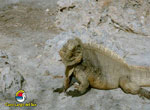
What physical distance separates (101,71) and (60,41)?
250 centimetres

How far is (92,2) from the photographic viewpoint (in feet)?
27.4

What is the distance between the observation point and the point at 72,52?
388 cm

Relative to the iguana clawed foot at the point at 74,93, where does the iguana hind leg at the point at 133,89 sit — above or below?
above

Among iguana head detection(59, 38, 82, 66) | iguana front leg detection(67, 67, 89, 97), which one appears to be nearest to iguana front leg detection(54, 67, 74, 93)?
iguana front leg detection(67, 67, 89, 97)

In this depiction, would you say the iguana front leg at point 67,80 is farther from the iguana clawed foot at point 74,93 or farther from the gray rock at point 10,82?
the gray rock at point 10,82

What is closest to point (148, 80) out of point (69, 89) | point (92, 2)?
point (69, 89)

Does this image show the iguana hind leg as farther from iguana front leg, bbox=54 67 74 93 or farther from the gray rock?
the gray rock

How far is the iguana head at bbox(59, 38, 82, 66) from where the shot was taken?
3.85 metres

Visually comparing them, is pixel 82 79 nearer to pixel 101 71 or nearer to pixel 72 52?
pixel 101 71

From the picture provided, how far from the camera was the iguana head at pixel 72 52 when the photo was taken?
385cm

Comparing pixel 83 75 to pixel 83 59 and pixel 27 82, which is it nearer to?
pixel 83 59

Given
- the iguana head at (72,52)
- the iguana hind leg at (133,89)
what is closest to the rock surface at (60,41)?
the iguana hind leg at (133,89)

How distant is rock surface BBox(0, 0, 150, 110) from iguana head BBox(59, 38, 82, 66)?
2.55 ft

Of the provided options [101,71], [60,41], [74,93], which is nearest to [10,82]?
[74,93]
